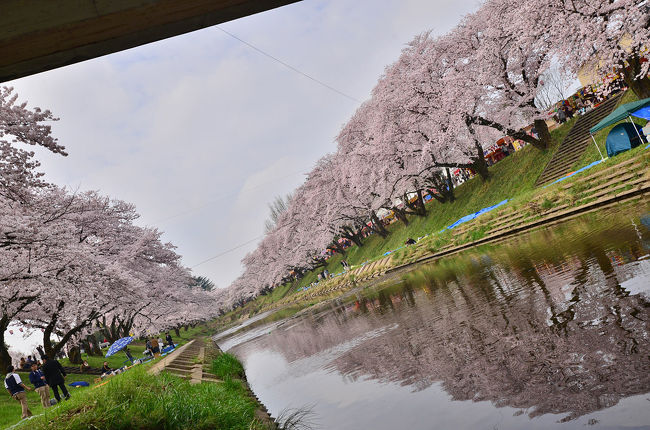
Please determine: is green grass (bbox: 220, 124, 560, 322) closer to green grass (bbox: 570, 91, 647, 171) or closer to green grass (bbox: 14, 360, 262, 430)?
green grass (bbox: 570, 91, 647, 171)

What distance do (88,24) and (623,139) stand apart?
23779mm

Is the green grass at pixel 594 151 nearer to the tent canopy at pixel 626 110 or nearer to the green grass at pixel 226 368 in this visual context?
the tent canopy at pixel 626 110

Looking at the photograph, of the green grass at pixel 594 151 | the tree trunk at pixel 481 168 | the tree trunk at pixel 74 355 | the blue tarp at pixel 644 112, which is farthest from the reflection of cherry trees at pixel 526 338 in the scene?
the tree trunk at pixel 481 168

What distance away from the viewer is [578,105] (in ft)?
112

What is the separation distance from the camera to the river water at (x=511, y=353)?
4.77 m

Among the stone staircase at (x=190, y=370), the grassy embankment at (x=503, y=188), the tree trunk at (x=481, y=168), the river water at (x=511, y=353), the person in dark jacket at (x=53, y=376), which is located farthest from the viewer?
the tree trunk at (x=481, y=168)

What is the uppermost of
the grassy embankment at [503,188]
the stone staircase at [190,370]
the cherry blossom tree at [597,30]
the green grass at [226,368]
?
the cherry blossom tree at [597,30]

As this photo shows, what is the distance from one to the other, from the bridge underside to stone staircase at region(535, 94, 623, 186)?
25250mm

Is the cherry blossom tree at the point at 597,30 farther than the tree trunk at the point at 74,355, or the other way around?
the tree trunk at the point at 74,355

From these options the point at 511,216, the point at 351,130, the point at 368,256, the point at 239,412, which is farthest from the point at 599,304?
the point at 368,256

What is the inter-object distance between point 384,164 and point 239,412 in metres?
32.9

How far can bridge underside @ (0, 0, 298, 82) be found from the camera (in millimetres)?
3119

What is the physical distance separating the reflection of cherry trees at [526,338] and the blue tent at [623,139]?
32.2ft

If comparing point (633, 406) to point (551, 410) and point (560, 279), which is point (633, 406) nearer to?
point (551, 410)
